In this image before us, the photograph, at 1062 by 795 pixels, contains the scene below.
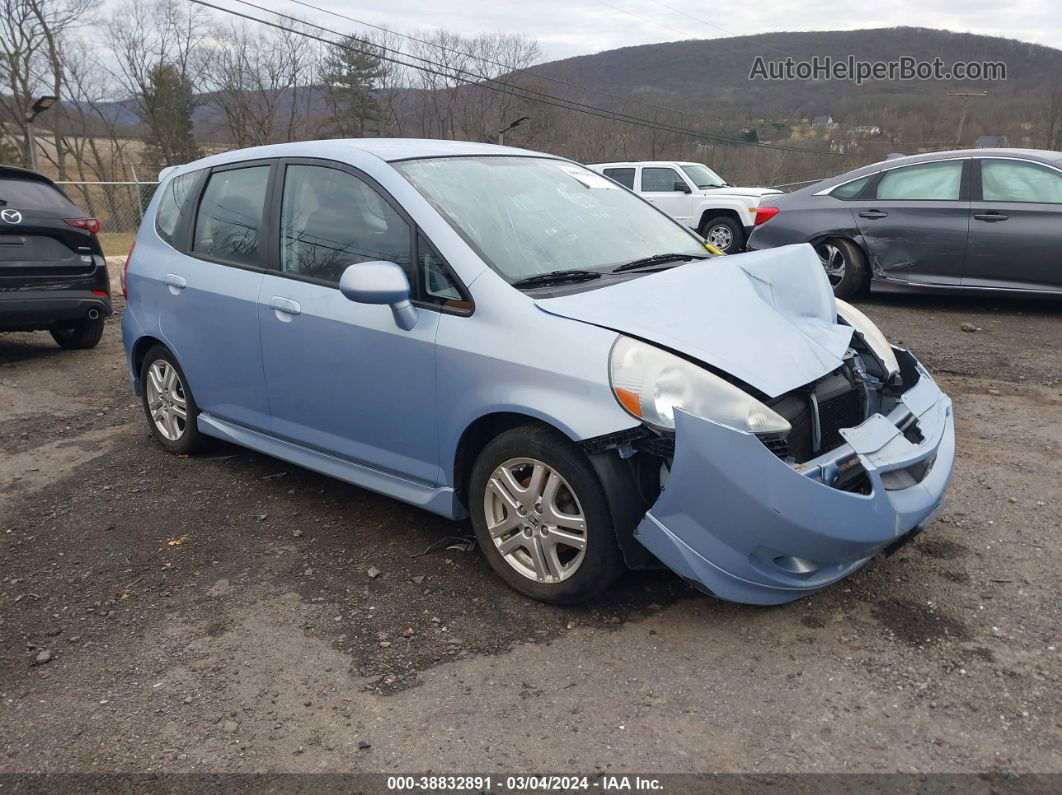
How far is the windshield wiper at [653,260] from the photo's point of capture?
11.9 feet

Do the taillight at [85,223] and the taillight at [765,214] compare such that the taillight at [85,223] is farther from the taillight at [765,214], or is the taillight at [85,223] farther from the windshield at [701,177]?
the windshield at [701,177]

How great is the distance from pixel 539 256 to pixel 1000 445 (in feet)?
9.83

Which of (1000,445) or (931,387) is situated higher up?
(931,387)

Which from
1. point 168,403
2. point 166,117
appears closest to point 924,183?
point 168,403

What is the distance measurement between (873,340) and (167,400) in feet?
12.7

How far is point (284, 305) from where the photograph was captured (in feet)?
12.7

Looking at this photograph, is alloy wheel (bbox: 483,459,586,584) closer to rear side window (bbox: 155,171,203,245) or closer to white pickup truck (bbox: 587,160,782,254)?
rear side window (bbox: 155,171,203,245)

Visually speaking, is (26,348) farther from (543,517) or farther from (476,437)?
(543,517)

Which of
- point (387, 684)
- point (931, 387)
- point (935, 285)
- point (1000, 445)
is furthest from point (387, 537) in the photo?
point (935, 285)

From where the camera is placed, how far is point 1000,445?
186 inches

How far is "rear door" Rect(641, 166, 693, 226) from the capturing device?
49.0 ft

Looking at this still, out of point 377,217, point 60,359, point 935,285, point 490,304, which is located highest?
point 377,217

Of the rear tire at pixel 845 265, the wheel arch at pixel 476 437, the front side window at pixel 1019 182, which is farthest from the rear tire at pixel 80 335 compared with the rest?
the front side window at pixel 1019 182

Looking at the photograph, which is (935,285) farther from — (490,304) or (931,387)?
(490,304)
